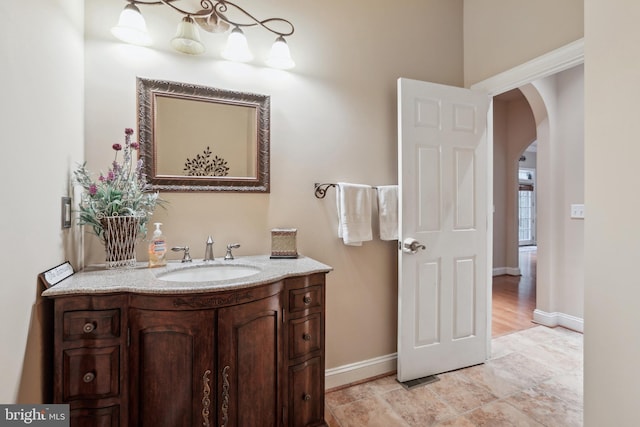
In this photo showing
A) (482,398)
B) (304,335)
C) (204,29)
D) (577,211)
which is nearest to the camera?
(304,335)

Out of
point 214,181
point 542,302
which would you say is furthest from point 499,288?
point 214,181

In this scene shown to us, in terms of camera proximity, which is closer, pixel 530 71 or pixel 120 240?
pixel 120 240

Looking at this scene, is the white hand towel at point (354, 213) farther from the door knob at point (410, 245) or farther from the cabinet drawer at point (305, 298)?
the cabinet drawer at point (305, 298)

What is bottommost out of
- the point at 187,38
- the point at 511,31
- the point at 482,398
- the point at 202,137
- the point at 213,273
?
the point at 482,398

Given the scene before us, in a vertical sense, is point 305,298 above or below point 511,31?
below

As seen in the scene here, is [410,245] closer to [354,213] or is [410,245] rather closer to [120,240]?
[354,213]

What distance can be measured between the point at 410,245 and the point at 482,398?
1.05 m

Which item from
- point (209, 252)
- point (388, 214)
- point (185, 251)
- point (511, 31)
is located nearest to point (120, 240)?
point (185, 251)

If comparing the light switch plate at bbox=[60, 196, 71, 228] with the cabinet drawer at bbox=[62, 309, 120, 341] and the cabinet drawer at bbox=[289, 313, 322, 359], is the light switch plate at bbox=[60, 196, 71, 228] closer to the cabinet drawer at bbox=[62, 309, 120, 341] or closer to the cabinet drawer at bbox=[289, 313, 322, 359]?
the cabinet drawer at bbox=[62, 309, 120, 341]

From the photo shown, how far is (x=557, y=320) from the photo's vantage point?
10.1 ft

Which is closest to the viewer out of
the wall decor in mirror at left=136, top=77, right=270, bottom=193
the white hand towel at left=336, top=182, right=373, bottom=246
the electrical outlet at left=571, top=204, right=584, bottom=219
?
the wall decor in mirror at left=136, top=77, right=270, bottom=193

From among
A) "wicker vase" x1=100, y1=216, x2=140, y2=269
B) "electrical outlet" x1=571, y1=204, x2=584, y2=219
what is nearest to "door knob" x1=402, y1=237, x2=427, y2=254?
"wicker vase" x1=100, y1=216, x2=140, y2=269

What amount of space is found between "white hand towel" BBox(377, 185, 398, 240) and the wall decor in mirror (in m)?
0.82

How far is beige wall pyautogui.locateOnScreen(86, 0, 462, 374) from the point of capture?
5.11 ft
